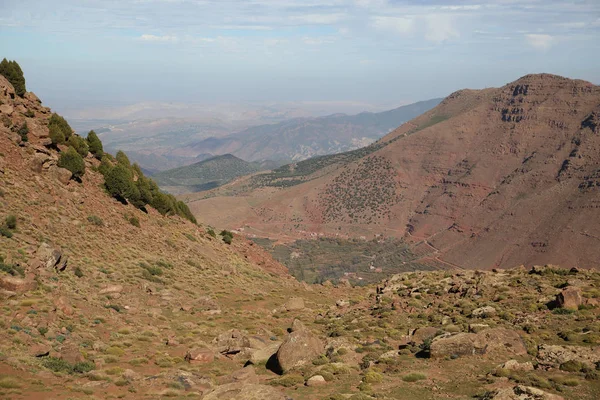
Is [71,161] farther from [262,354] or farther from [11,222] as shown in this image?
[262,354]

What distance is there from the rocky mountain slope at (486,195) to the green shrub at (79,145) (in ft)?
358

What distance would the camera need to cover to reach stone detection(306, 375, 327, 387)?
20958 mm

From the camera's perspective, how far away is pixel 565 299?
28797 mm

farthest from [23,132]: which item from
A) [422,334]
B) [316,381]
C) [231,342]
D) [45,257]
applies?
[422,334]

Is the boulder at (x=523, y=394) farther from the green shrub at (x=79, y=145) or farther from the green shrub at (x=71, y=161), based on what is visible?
the green shrub at (x=79, y=145)

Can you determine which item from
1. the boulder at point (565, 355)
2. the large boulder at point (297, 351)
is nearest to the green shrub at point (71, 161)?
the large boulder at point (297, 351)

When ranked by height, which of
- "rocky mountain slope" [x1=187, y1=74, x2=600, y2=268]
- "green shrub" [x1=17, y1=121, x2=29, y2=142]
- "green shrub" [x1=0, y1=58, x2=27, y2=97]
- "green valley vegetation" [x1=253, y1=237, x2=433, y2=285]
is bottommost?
"green valley vegetation" [x1=253, y1=237, x2=433, y2=285]

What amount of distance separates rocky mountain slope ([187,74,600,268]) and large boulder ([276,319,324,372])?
365ft

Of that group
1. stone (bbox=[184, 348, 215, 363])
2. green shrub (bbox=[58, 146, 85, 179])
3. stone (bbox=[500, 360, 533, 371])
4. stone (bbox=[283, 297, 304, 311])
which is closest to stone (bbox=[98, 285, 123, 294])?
stone (bbox=[184, 348, 215, 363])

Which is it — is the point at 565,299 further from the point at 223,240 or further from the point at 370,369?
the point at 223,240

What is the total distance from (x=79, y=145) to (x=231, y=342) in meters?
31.5

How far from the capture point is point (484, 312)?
2956 cm

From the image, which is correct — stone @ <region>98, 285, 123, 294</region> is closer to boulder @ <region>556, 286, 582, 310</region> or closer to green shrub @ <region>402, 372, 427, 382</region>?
green shrub @ <region>402, 372, 427, 382</region>

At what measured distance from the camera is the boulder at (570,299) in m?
28.6
